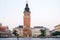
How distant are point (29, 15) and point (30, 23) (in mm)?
2718

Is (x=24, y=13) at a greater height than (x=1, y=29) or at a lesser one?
greater

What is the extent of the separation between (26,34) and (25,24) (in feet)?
12.0

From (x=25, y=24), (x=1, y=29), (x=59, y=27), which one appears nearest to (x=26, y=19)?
(x=25, y=24)

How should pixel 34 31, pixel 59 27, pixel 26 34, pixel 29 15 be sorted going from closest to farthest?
1. pixel 26 34
2. pixel 29 15
3. pixel 59 27
4. pixel 34 31

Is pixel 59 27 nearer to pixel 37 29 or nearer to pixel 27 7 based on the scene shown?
pixel 37 29

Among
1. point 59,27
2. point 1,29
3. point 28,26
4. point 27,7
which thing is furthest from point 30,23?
point 59,27

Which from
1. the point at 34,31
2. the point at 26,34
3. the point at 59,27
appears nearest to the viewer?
the point at 26,34

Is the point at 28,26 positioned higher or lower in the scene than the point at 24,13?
lower

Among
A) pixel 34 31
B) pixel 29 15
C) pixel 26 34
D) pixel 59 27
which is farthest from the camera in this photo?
pixel 34 31

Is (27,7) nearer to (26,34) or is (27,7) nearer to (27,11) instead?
(27,11)

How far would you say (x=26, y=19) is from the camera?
63.5m

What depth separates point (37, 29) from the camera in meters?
96.3

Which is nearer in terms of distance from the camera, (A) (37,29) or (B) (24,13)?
(B) (24,13)

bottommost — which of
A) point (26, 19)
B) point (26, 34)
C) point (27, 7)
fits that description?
point (26, 34)
